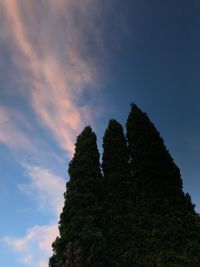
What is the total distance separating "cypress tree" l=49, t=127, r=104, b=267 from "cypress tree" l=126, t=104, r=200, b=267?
3.21 meters

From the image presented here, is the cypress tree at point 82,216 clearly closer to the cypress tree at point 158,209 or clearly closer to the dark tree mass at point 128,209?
the dark tree mass at point 128,209

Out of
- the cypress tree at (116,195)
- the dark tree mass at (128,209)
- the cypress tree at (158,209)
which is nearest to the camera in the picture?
the cypress tree at (158,209)

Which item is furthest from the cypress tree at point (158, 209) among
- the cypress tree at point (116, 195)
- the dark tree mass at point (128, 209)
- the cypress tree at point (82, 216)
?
the cypress tree at point (82, 216)

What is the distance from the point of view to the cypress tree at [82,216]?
29.7 meters

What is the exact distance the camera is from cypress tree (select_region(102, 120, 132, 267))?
1209 inches

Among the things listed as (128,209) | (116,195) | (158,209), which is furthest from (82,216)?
(158,209)

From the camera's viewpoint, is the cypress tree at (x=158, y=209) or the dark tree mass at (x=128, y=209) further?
the dark tree mass at (x=128, y=209)

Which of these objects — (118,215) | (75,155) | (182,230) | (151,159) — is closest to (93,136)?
(75,155)

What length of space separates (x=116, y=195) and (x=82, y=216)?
4.67 m

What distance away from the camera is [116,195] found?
3497 cm

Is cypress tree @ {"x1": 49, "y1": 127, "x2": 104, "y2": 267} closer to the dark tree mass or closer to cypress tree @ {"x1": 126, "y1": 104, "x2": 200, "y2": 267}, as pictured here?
the dark tree mass

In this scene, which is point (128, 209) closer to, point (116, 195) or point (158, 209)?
point (116, 195)

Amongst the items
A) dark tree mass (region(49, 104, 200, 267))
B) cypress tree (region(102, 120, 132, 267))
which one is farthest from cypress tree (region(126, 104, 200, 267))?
cypress tree (region(102, 120, 132, 267))

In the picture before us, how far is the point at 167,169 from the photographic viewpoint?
114 ft
